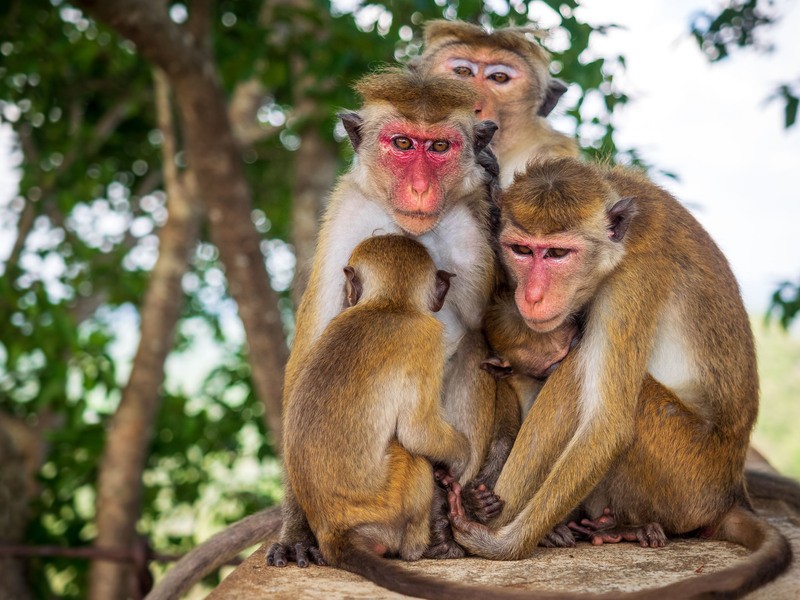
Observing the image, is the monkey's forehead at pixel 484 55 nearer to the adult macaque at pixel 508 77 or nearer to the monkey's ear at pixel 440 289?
the adult macaque at pixel 508 77

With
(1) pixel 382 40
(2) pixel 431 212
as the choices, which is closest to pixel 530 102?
(1) pixel 382 40

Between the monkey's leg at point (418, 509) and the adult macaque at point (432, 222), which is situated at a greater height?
the adult macaque at point (432, 222)

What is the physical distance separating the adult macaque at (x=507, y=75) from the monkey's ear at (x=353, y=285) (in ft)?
4.49

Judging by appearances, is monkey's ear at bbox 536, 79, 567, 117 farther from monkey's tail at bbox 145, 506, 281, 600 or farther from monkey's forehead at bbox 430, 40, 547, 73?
monkey's tail at bbox 145, 506, 281, 600

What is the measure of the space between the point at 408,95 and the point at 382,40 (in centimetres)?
178

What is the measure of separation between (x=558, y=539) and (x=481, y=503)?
303 mm

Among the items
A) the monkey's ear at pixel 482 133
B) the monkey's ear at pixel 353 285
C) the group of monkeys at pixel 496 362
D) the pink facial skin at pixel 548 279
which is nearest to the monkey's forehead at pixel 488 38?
the group of monkeys at pixel 496 362

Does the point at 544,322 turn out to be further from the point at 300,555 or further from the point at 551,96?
the point at 551,96

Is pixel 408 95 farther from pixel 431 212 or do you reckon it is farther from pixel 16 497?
pixel 16 497

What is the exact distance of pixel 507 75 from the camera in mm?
4406

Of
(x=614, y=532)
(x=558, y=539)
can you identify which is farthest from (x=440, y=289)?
(x=614, y=532)

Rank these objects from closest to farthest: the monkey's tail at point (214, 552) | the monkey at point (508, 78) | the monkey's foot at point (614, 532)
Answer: the monkey's foot at point (614, 532), the monkey's tail at point (214, 552), the monkey at point (508, 78)

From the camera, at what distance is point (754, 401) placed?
10.9 feet

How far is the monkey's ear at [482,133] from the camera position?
3.41 meters
